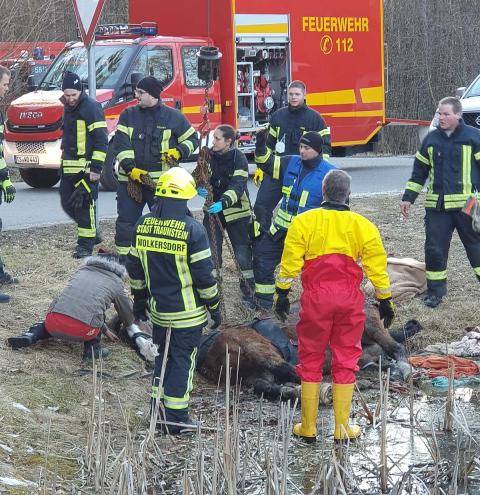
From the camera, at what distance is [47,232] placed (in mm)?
11164

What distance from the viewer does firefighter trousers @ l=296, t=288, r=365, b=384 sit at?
598 centimetres

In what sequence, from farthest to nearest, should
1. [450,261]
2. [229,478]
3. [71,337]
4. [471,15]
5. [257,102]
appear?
[471,15]
[257,102]
[450,261]
[71,337]
[229,478]

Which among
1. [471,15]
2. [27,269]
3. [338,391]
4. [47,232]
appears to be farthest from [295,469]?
[471,15]

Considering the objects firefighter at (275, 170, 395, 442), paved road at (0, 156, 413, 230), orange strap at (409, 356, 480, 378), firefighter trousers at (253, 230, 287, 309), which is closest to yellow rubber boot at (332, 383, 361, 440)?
firefighter at (275, 170, 395, 442)

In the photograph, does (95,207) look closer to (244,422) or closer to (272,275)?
(272,275)

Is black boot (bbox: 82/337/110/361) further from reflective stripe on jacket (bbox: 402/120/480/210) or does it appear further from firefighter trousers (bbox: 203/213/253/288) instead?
reflective stripe on jacket (bbox: 402/120/480/210)

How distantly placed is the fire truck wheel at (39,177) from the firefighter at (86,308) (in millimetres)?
8652

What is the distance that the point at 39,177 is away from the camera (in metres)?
16.0

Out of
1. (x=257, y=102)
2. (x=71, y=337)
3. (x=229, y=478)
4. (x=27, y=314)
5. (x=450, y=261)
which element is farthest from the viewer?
(x=257, y=102)

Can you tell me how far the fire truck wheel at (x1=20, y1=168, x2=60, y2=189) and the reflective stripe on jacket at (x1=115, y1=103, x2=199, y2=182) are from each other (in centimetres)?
704

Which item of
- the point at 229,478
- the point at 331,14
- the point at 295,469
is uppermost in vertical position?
the point at 331,14

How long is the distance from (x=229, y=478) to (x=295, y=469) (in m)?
1.22

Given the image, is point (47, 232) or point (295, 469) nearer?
point (295, 469)

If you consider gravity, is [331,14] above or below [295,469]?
above
